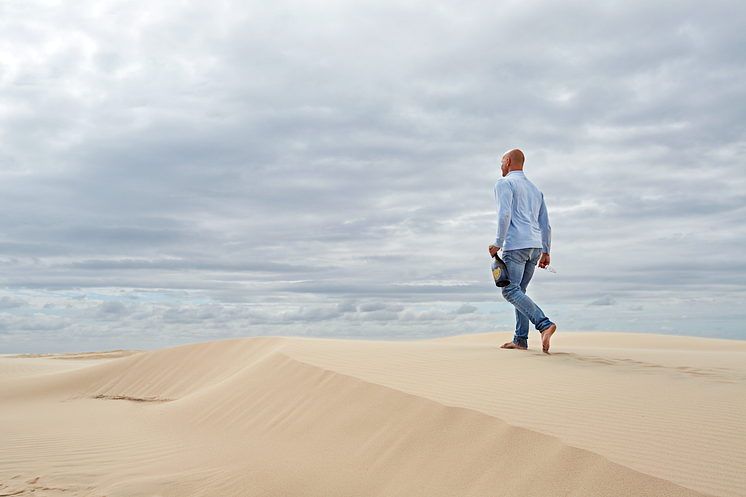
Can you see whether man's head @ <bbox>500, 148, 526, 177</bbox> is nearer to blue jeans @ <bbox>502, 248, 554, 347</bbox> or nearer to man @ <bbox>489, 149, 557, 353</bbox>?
man @ <bbox>489, 149, 557, 353</bbox>

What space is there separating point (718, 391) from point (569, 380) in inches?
43.0

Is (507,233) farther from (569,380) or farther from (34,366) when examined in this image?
(34,366)

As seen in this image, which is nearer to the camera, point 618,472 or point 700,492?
point 700,492

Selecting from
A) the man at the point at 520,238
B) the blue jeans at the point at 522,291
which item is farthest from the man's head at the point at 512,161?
the blue jeans at the point at 522,291

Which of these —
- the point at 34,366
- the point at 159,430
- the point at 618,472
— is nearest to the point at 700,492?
the point at 618,472

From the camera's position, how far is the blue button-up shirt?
19.1 feet

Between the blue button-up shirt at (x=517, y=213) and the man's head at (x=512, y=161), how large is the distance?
177 mm

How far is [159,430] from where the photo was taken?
17.3 ft

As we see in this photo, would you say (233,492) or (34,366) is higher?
(233,492)

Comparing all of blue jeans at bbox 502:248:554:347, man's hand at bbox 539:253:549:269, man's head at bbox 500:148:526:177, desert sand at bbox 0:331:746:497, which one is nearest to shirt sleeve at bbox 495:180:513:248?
blue jeans at bbox 502:248:554:347

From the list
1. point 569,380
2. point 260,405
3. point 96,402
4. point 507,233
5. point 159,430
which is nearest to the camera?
point 569,380

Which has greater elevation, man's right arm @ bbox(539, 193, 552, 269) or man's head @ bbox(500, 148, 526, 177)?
man's head @ bbox(500, 148, 526, 177)

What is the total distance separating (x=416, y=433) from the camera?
319 cm

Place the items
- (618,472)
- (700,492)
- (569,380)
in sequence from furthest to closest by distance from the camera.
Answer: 1. (569,380)
2. (618,472)
3. (700,492)
